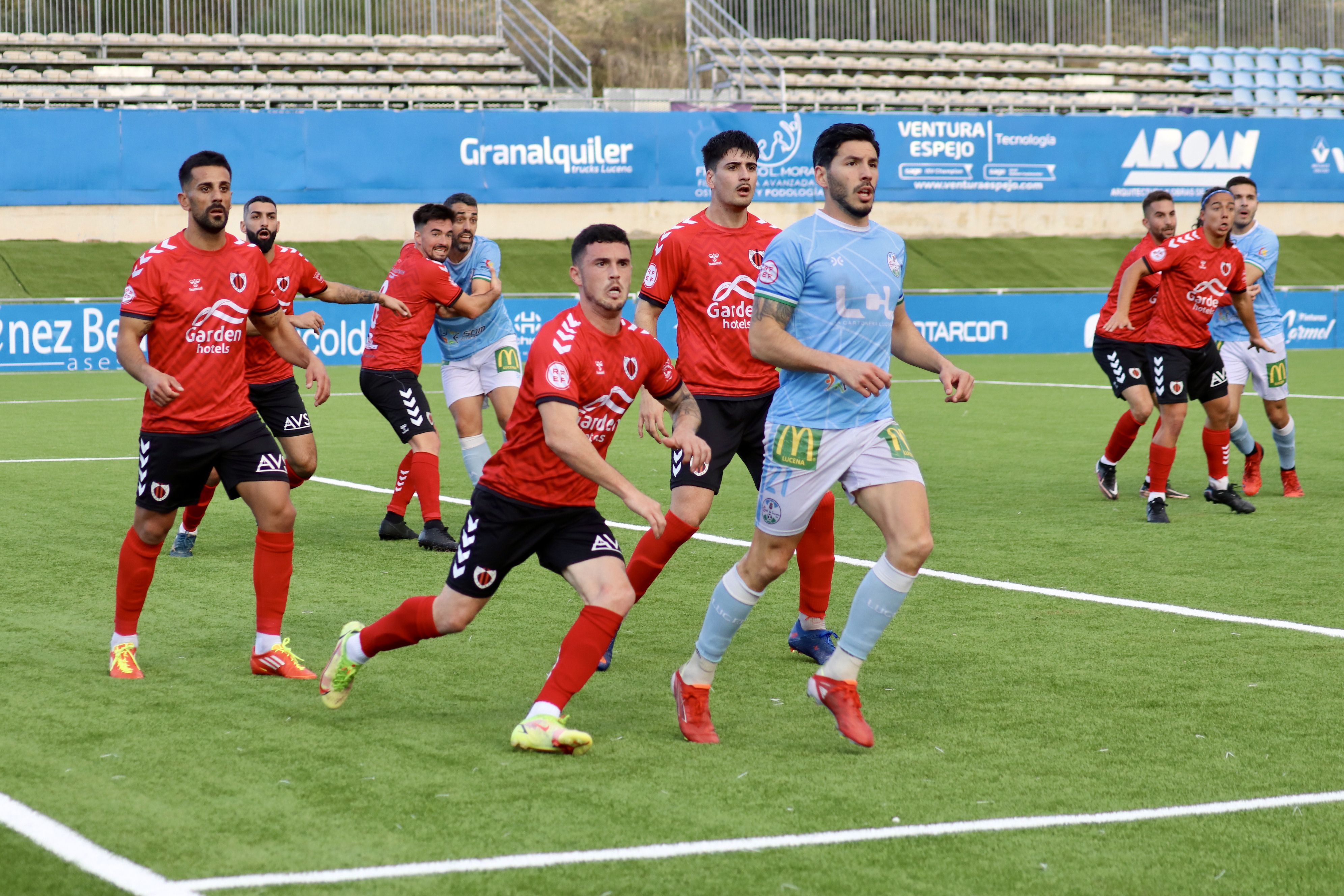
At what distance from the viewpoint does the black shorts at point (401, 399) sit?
955 cm

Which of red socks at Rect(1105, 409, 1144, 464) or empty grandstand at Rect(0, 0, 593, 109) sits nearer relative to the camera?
red socks at Rect(1105, 409, 1144, 464)

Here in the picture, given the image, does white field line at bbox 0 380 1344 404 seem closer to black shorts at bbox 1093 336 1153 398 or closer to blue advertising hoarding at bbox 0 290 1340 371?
blue advertising hoarding at bbox 0 290 1340 371

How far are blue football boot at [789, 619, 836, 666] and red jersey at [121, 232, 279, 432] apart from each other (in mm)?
2424

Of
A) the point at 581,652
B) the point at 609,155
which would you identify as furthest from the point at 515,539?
the point at 609,155

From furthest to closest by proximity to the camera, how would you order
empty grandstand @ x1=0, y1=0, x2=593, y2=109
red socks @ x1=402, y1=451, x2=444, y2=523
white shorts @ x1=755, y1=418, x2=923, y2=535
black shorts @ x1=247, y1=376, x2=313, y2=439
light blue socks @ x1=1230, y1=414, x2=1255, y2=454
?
empty grandstand @ x1=0, y1=0, x2=593, y2=109
light blue socks @ x1=1230, y1=414, x2=1255, y2=454
red socks @ x1=402, y1=451, x2=444, y2=523
black shorts @ x1=247, y1=376, x2=313, y2=439
white shorts @ x1=755, y1=418, x2=923, y2=535

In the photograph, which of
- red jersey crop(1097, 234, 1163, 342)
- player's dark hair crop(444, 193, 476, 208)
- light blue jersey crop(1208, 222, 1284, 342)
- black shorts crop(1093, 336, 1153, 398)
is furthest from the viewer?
light blue jersey crop(1208, 222, 1284, 342)

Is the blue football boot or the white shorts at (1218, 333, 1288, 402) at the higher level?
the white shorts at (1218, 333, 1288, 402)

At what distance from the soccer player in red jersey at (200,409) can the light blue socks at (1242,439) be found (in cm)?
787

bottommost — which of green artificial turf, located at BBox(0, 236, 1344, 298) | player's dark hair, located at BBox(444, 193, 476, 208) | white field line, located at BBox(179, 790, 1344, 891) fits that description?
white field line, located at BBox(179, 790, 1344, 891)

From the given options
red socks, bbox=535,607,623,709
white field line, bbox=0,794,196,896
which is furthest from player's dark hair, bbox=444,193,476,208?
white field line, bbox=0,794,196,896

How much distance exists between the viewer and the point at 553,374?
16.0 feet

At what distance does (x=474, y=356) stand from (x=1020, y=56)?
3267 cm

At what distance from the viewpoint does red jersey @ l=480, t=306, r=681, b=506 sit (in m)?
4.90

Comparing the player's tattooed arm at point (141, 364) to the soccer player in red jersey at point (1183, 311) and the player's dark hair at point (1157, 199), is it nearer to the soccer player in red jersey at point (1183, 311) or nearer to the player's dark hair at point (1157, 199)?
the soccer player in red jersey at point (1183, 311)
